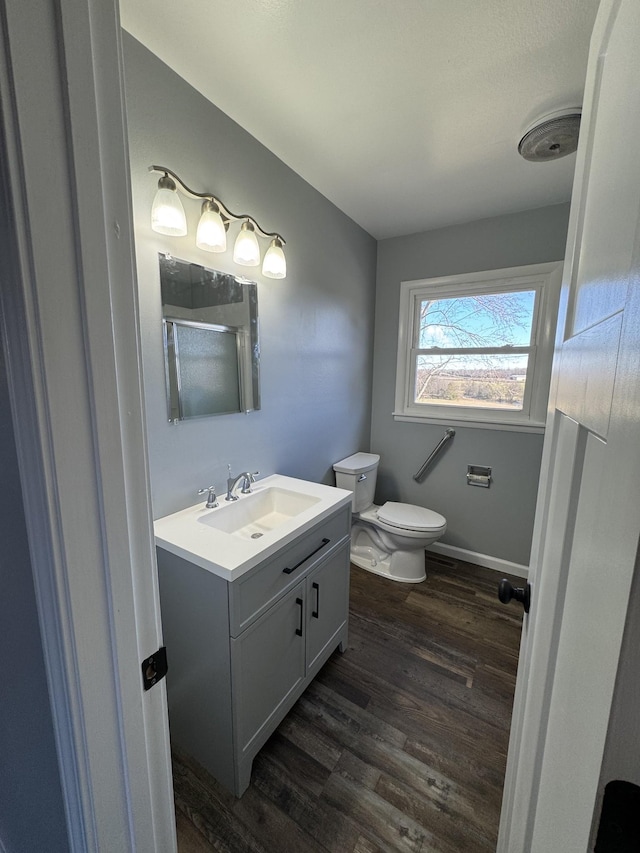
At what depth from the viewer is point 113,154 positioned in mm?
431

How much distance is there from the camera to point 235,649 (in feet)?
3.32

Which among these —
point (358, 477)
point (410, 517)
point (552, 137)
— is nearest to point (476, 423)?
point (410, 517)

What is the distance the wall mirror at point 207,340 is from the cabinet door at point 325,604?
82 centimetres

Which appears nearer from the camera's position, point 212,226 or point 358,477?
point 212,226

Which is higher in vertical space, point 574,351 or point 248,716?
point 574,351

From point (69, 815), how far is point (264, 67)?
1.97 meters

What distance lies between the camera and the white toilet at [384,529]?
215 cm

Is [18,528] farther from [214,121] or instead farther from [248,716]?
[214,121]

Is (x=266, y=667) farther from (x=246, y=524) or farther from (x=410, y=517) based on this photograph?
(x=410, y=517)

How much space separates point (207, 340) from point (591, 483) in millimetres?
1344

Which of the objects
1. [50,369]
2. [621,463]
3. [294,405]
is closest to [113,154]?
[50,369]

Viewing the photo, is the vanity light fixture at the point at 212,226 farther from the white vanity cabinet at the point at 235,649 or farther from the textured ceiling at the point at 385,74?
the white vanity cabinet at the point at 235,649

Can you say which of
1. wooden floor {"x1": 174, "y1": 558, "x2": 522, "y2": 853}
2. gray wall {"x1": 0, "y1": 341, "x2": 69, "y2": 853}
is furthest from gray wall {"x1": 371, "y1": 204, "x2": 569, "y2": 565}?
gray wall {"x1": 0, "y1": 341, "x2": 69, "y2": 853}

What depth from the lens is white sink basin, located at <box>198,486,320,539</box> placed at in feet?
4.55
